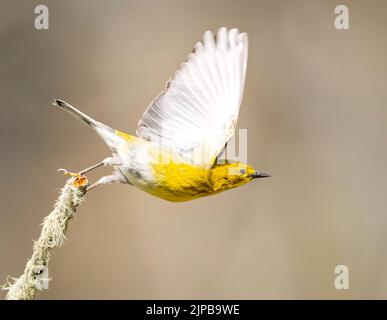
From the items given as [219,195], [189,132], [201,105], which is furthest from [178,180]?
[219,195]

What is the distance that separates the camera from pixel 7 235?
18.4 feet

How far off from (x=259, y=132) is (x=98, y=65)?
1684 mm

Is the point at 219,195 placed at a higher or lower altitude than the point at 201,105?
lower

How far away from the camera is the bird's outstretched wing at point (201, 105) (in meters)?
3.15

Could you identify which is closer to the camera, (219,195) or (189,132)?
(189,132)

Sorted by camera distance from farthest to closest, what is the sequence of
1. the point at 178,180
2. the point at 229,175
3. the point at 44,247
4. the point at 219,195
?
the point at 219,195
the point at 229,175
the point at 178,180
the point at 44,247

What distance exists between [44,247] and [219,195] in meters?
3.74

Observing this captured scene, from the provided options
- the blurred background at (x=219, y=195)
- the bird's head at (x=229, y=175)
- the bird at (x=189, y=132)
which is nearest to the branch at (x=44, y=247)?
the bird at (x=189, y=132)

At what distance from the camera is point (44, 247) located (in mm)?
2400

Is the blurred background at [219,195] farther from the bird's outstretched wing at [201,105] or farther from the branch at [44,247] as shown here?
the branch at [44,247]

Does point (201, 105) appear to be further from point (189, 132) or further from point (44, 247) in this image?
point (44, 247)

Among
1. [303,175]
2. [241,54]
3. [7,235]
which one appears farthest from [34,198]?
[241,54]

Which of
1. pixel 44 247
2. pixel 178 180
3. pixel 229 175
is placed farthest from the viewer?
pixel 229 175

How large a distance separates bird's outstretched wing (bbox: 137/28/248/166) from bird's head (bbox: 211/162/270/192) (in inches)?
2.8
